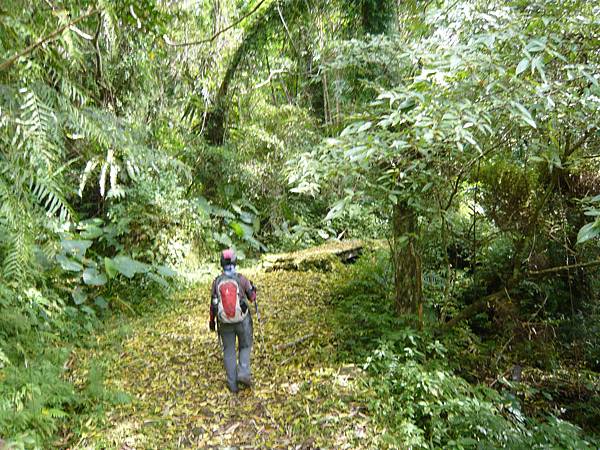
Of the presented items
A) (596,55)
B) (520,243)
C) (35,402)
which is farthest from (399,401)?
(596,55)

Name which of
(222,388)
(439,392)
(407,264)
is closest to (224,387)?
(222,388)

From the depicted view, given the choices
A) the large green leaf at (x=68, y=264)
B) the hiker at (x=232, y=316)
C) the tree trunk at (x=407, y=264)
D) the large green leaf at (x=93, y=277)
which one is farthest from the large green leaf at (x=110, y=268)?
the tree trunk at (x=407, y=264)

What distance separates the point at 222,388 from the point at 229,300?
2.93 ft

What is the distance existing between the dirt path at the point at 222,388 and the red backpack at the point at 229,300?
2.34ft

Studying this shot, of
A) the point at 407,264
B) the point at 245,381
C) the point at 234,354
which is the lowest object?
the point at 245,381

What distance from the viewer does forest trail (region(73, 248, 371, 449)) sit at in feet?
10.9

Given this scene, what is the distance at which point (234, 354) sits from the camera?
13.4 ft

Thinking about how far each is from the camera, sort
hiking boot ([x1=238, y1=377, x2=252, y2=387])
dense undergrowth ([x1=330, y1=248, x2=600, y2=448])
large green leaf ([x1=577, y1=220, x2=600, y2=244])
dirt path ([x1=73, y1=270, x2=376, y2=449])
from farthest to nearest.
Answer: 1. hiking boot ([x1=238, y1=377, x2=252, y2=387])
2. dirt path ([x1=73, y1=270, x2=376, y2=449])
3. dense undergrowth ([x1=330, y1=248, x2=600, y2=448])
4. large green leaf ([x1=577, y1=220, x2=600, y2=244])

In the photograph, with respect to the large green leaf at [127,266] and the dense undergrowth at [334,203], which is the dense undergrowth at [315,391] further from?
the large green leaf at [127,266]

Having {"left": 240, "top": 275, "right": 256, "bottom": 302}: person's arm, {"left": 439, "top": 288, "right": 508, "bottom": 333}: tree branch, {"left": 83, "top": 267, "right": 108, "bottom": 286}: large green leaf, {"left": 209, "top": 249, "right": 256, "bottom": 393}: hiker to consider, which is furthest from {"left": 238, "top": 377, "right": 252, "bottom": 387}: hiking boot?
{"left": 83, "top": 267, "right": 108, "bottom": 286}: large green leaf

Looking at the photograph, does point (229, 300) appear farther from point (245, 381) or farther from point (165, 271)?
point (165, 271)

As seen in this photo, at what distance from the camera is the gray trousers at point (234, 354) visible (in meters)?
4.06

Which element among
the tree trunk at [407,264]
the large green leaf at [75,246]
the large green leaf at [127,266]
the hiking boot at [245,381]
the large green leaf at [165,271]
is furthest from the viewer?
the large green leaf at [165,271]

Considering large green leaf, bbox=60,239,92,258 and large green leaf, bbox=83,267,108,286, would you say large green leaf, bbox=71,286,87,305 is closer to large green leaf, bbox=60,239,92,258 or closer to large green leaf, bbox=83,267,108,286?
large green leaf, bbox=83,267,108,286
